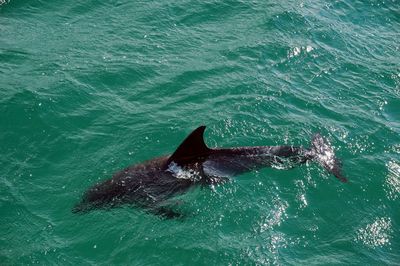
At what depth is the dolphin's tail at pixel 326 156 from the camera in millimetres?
11406

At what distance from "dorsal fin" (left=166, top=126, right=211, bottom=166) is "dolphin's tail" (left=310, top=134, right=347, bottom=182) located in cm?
291

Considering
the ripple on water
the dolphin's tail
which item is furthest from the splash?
the dolphin's tail

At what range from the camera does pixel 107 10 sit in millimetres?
17359

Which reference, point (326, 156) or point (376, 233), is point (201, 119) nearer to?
point (326, 156)

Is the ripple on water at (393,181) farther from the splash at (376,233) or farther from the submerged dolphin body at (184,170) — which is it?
the submerged dolphin body at (184,170)

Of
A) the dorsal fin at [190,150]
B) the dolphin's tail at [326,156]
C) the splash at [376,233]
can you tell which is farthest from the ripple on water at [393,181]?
the dorsal fin at [190,150]

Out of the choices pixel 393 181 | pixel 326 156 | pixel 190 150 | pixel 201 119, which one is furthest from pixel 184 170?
pixel 393 181

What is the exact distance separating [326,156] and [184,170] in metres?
3.77

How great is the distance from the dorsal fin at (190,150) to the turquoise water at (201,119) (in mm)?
805

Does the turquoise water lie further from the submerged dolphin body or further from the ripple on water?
the submerged dolphin body

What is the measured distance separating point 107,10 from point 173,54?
3.88m

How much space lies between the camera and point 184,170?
35.2 ft

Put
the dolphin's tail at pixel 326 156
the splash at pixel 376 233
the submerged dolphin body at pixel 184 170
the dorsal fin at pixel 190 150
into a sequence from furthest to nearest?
the dolphin's tail at pixel 326 156 < the dorsal fin at pixel 190 150 < the submerged dolphin body at pixel 184 170 < the splash at pixel 376 233

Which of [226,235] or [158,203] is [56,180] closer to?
[158,203]
